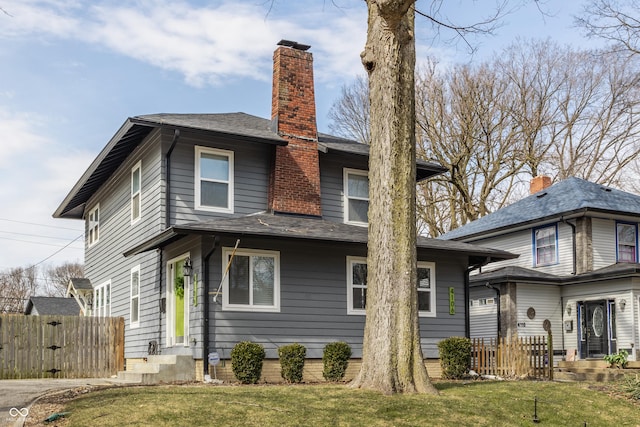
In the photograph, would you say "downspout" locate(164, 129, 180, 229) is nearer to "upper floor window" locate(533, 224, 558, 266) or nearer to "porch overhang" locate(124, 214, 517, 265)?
"porch overhang" locate(124, 214, 517, 265)

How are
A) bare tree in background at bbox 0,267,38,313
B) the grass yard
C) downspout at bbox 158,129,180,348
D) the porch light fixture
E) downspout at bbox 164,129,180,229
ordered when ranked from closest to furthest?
the grass yard < the porch light fixture < downspout at bbox 158,129,180,348 < downspout at bbox 164,129,180,229 < bare tree in background at bbox 0,267,38,313

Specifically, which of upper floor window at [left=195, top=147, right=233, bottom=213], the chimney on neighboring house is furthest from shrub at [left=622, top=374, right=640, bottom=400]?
the chimney on neighboring house

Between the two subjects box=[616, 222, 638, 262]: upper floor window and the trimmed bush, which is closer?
the trimmed bush

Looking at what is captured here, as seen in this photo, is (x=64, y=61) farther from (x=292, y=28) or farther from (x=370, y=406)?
(x=370, y=406)

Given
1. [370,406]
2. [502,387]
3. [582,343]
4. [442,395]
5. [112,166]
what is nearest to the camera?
[370,406]

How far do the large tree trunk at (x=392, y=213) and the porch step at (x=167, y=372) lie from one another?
5.02 metres

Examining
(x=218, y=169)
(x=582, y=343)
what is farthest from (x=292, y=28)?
(x=582, y=343)

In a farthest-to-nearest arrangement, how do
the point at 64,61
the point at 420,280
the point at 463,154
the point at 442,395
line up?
1. the point at 463,154
2. the point at 420,280
3. the point at 64,61
4. the point at 442,395

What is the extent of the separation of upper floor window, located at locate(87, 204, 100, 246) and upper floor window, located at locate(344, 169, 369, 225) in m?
8.88

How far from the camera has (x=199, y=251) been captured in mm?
15164

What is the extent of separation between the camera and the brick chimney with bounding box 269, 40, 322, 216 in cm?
1748

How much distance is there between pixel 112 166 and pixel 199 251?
653 cm

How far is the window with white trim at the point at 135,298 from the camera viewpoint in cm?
1852

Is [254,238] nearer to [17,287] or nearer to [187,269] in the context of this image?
[187,269]
